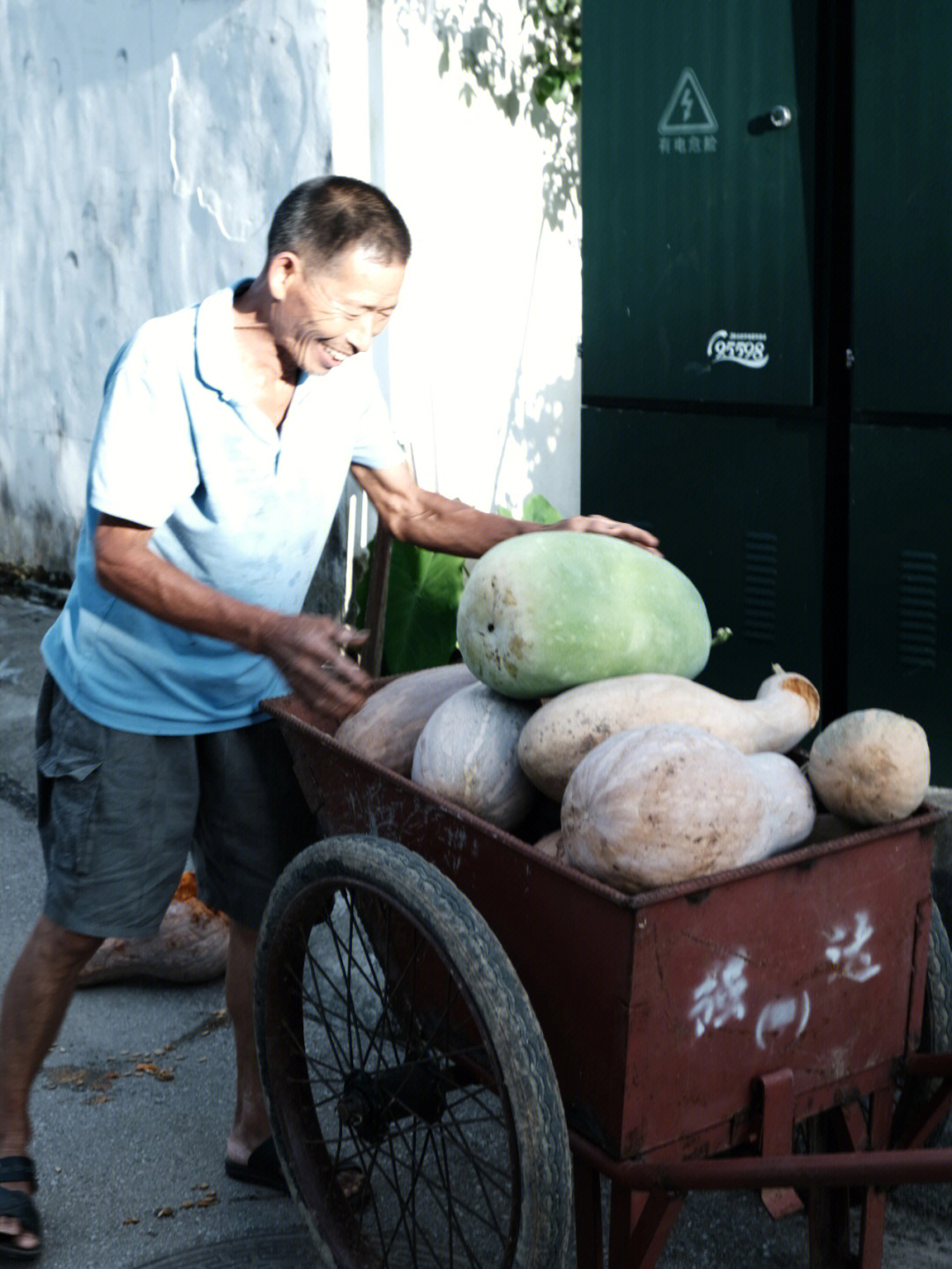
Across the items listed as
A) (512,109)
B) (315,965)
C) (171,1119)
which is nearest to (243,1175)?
(171,1119)

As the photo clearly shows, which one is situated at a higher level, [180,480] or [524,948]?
[180,480]

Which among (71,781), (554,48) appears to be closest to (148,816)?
(71,781)

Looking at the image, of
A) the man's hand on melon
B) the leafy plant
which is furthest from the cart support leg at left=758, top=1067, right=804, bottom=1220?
the leafy plant

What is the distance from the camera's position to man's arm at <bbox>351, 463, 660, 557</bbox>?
2.74 metres

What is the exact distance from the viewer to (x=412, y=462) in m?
5.00

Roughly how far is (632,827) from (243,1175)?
141cm

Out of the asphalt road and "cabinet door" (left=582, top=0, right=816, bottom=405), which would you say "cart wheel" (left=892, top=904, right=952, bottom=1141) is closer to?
the asphalt road

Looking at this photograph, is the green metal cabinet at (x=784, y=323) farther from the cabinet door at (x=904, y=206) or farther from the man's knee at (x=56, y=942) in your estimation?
the man's knee at (x=56, y=942)

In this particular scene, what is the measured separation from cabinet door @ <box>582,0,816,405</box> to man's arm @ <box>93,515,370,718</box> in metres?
2.13

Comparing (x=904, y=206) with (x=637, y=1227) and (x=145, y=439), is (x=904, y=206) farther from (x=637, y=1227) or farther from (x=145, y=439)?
(x=637, y=1227)

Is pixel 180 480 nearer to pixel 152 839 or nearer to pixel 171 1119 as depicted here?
pixel 152 839

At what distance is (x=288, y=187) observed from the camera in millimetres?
4801

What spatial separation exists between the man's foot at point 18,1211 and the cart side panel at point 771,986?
4.13ft

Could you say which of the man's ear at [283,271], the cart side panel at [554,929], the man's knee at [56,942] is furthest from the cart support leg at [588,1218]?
the man's ear at [283,271]
